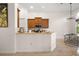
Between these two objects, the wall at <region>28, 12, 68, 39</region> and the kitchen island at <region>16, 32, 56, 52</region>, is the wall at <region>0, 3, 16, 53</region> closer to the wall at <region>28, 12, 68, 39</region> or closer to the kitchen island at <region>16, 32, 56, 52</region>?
the kitchen island at <region>16, 32, 56, 52</region>

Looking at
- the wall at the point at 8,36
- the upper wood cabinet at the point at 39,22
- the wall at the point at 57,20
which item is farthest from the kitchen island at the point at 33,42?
the wall at the point at 57,20

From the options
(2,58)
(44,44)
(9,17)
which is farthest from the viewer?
(44,44)

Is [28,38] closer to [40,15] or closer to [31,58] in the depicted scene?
[31,58]

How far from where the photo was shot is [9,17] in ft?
20.4

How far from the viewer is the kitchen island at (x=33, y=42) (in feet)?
21.3

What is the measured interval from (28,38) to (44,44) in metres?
0.81

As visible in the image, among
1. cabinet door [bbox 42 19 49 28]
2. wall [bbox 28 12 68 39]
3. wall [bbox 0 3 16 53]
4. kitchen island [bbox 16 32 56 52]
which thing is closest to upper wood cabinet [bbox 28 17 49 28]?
cabinet door [bbox 42 19 49 28]

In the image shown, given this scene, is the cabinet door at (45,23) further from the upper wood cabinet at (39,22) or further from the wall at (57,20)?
the wall at (57,20)

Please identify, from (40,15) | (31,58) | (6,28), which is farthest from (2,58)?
(40,15)

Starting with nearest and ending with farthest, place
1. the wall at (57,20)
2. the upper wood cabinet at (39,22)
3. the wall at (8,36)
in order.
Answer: the wall at (8,36)
the upper wood cabinet at (39,22)
the wall at (57,20)

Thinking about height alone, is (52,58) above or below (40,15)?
below

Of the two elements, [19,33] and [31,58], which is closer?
[31,58]

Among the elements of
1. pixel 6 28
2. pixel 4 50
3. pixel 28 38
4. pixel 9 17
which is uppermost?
pixel 9 17

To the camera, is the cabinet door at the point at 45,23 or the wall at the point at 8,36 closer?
the wall at the point at 8,36
